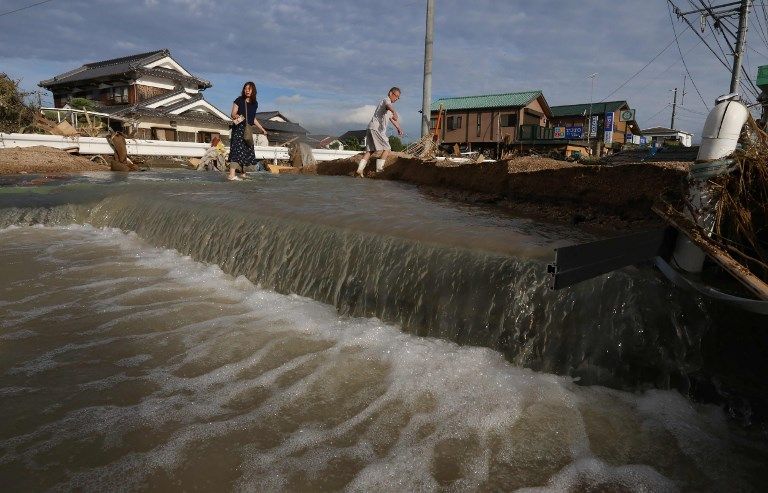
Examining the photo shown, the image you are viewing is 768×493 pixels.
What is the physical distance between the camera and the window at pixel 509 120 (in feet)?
115

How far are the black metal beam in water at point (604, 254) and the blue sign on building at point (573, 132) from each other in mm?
31168

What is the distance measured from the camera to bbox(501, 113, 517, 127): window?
3503 centimetres

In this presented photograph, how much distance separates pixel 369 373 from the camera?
296 cm

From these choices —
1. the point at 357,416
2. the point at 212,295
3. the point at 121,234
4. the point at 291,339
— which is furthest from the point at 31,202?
the point at 357,416

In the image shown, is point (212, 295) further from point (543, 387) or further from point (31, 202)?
point (31, 202)

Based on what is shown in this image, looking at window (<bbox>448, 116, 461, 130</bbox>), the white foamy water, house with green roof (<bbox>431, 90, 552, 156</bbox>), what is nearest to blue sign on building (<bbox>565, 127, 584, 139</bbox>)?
house with green roof (<bbox>431, 90, 552, 156</bbox>)

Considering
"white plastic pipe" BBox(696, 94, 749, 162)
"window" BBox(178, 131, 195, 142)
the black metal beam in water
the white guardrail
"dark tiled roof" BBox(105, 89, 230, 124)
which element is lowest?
the black metal beam in water

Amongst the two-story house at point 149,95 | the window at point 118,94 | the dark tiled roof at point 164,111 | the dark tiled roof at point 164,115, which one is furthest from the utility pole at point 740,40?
the window at point 118,94

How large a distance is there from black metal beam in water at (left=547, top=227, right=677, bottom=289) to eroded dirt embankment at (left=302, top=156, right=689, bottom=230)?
0.87 meters

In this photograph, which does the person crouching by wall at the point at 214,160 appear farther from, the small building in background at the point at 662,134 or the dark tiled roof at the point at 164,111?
the small building in background at the point at 662,134

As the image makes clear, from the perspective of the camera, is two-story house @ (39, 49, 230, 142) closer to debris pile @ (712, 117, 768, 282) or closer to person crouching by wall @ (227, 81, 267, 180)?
person crouching by wall @ (227, 81, 267, 180)

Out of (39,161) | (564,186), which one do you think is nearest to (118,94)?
(39,161)

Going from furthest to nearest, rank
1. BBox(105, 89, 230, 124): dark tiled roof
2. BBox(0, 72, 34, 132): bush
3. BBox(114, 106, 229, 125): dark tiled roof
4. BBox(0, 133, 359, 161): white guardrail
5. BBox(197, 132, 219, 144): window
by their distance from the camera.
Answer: BBox(197, 132, 219, 144): window
BBox(105, 89, 230, 124): dark tiled roof
BBox(114, 106, 229, 125): dark tiled roof
BBox(0, 72, 34, 132): bush
BBox(0, 133, 359, 161): white guardrail

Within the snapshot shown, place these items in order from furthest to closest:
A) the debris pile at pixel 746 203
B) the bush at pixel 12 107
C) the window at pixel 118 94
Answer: the window at pixel 118 94
the bush at pixel 12 107
the debris pile at pixel 746 203
